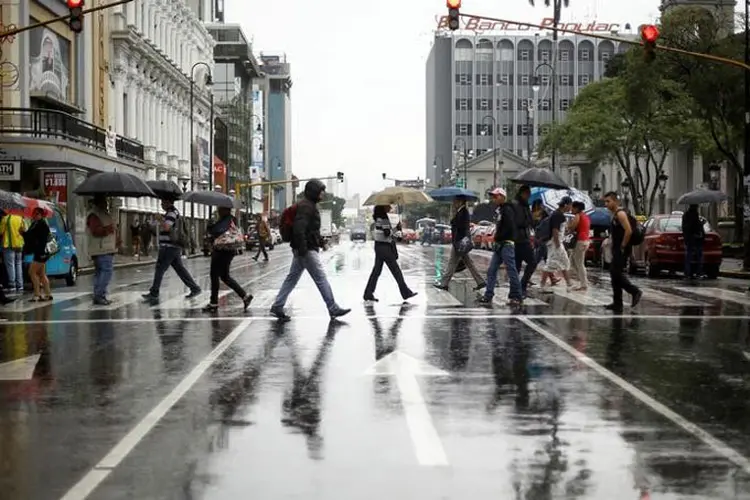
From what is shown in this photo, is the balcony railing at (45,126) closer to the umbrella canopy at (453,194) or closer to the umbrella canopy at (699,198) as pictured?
the umbrella canopy at (453,194)

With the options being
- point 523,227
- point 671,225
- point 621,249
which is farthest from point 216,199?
point 671,225

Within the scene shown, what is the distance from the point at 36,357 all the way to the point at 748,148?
852 inches

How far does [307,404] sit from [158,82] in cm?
5905

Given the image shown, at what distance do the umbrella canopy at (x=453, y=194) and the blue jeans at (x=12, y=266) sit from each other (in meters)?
8.81

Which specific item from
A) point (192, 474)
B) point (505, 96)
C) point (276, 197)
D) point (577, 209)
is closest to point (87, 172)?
point (577, 209)

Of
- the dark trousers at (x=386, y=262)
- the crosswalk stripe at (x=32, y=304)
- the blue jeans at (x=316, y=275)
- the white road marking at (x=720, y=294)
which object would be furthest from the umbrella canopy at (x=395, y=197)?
the crosswalk stripe at (x=32, y=304)

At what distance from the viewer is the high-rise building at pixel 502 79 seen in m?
149

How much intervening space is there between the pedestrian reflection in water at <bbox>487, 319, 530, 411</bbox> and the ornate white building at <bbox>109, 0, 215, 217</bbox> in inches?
1652

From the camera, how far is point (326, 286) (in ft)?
47.9

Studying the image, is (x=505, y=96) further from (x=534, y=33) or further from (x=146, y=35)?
(x=146, y=35)

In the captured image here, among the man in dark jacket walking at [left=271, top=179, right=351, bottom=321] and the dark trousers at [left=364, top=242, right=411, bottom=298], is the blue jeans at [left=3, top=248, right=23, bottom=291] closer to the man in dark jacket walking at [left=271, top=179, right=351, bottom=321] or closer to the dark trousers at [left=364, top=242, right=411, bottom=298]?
the dark trousers at [left=364, top=242, right=411, bottom=298]

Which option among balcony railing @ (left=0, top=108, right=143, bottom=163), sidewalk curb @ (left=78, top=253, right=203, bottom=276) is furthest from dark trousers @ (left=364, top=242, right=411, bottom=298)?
balcony railing @ (left=0, top=108, right=143, bottom=163)

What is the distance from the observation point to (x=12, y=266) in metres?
20.6

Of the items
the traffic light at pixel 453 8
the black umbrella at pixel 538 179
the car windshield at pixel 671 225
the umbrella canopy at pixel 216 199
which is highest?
the traffic light at pixel 453 8
